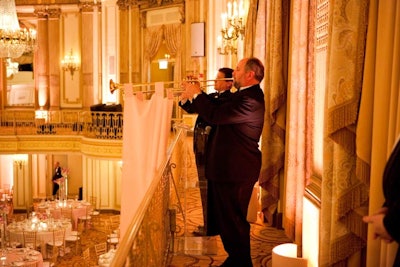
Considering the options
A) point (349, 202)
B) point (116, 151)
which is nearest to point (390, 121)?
→ point (349, 202)

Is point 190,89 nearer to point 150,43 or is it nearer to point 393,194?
point 393,194

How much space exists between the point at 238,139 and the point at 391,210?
1.81m

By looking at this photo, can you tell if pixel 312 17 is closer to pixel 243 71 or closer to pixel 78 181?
pixel 243 71

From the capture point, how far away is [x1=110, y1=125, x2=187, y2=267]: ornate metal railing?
195 centimetres

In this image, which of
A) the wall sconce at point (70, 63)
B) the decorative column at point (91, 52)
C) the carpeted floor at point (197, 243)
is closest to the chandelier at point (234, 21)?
the carpeted floor at point (197, 243)

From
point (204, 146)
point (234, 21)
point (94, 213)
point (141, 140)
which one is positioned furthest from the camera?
point (94, 213)

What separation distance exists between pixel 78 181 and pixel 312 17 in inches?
682

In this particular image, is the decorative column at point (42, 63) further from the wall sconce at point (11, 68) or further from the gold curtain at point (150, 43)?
the gold curtain at point (150, 43)

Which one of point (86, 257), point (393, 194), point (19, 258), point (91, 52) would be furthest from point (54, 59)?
point (393, 194)

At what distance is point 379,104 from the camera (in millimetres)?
2074

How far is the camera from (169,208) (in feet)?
12.8

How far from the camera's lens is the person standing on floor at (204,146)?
3480 mm

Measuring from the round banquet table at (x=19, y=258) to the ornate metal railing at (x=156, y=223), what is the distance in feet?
17.4

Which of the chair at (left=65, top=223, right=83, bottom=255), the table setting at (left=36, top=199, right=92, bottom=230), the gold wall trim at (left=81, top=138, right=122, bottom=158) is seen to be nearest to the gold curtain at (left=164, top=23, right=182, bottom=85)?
the gold wall trim at (left=81, top=138, right=122, bottom=158)
